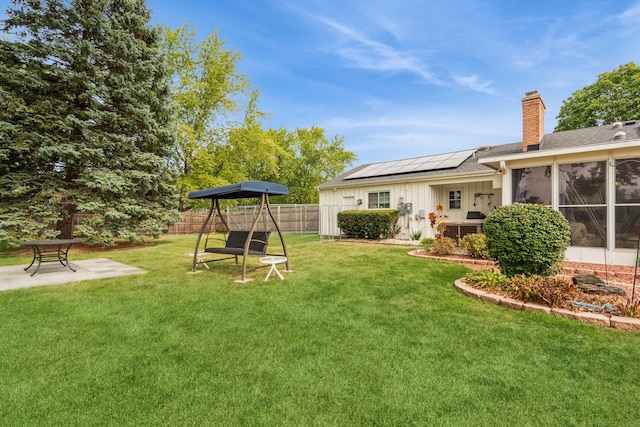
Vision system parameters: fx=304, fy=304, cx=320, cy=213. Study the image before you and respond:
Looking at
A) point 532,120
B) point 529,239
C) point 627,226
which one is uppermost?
point 532,120

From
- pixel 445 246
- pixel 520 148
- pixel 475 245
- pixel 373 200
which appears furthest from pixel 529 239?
pixel 373 200

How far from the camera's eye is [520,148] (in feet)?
36.7

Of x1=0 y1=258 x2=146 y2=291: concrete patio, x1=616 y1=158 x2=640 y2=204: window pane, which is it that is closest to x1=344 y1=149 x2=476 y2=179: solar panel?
x1=616 y1=158 x2=640 y2=204: window pane

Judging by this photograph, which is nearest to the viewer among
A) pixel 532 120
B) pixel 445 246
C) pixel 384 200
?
pixel 445 246

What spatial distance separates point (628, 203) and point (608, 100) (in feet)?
65.1

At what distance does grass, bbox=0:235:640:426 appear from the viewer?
206 cm

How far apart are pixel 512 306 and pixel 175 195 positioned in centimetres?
1302

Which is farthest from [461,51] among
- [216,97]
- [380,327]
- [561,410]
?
[216,97]

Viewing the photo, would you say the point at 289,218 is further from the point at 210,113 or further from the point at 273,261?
the point at 273,261

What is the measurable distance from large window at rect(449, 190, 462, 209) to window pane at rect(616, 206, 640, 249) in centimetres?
624

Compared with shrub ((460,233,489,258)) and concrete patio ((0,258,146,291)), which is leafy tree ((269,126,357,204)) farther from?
shrub ((460,233,489,258))

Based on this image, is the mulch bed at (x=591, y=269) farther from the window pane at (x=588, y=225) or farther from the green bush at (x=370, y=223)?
the green bush at (x=370, y=223)

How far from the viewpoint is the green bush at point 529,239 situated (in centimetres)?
477

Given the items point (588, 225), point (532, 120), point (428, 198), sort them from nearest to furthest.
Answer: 1. point (588, 225)
2. point (532, 120)
3. point (428, 198)
